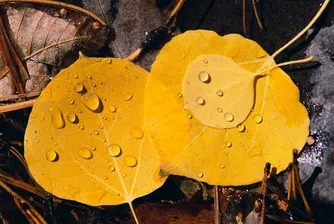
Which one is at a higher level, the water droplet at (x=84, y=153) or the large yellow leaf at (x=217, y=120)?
the large yellow leaf at (x=217, y=120)

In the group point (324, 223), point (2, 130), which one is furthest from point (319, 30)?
point (2, 130)

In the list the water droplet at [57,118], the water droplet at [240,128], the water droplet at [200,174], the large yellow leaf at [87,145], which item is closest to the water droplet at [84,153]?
the large yellow leaf at [87,145]

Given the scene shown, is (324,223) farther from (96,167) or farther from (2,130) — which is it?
(2,130)

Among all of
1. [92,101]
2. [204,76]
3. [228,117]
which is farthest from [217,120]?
[92,101]

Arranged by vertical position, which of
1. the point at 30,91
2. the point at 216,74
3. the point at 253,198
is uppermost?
the point at 216,74

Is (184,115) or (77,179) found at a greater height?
(184,115)

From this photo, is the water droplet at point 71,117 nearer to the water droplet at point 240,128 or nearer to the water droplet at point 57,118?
the water droplet at point 57,118
